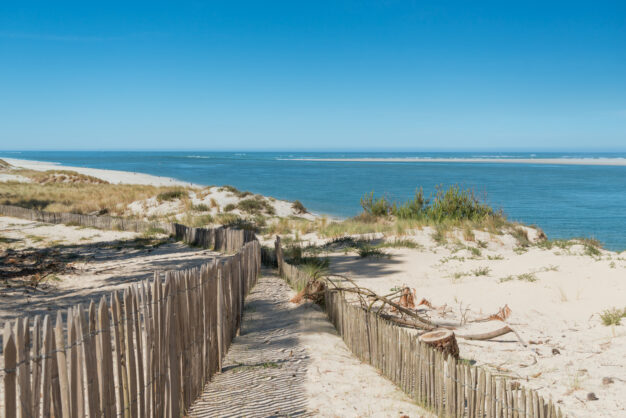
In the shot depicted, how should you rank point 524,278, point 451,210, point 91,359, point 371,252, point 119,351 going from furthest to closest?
point 451,210, point 371,252, point 524,278, point 119,351, point 91,359

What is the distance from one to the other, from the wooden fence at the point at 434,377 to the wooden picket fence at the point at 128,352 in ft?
5.08

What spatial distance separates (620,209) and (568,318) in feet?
83.7

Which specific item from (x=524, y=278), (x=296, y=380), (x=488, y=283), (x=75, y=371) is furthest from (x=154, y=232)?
(x=75, y=371)

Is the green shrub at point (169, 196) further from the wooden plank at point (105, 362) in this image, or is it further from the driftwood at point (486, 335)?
the wooden plank at point (105, 362)

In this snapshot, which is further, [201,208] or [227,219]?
[201,208]

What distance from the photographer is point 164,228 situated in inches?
616

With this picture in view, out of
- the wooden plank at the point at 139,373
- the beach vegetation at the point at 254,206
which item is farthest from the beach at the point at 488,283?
the beach vegetation at the point at 254,206

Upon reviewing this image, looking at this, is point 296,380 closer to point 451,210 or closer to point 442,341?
point 442,341

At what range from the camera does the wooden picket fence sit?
2041 mm

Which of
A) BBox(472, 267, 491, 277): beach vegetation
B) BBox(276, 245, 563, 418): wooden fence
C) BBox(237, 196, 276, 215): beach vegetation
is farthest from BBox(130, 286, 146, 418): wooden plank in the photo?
BBox(237, 196, 276, 215): beach vegetation

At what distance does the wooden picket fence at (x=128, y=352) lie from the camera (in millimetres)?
2041

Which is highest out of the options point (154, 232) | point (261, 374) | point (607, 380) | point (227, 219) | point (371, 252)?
point (607, 380)

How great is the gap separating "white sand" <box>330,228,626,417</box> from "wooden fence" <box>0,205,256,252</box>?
2.63 meters

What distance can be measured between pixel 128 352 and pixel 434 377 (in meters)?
2.46
